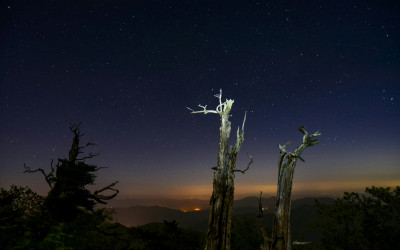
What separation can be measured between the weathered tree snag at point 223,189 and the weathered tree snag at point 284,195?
5.29 feet

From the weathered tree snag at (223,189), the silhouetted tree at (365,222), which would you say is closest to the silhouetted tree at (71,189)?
the weathered tree snag at (223,189)

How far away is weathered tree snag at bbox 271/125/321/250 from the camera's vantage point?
24.5 ft

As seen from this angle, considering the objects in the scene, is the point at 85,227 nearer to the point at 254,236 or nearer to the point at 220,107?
the point at 220,107

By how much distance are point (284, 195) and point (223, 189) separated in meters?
2.14

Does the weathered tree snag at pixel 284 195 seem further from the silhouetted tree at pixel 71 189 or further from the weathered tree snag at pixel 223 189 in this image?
the silhouetted tree at pixel 71 189

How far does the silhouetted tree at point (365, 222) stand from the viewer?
2489cm

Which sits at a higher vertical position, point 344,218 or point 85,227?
point 85,227

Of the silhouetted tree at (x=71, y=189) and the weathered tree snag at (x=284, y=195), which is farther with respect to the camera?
the silhouetted tree at (x=71, y=189)

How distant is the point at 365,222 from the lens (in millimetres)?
27156

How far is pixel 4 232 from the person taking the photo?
5344mm

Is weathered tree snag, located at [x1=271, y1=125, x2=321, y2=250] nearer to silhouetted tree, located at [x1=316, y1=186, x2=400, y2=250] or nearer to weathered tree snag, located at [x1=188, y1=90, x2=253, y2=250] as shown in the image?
weathered tree snag, located at [x1=188, y1=90, x2=253, y2=250]

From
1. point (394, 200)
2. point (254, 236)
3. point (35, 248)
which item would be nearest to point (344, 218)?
point (394, 200)

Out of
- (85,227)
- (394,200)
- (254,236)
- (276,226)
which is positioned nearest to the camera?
(276,226)

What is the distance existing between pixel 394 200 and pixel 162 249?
24940mm
